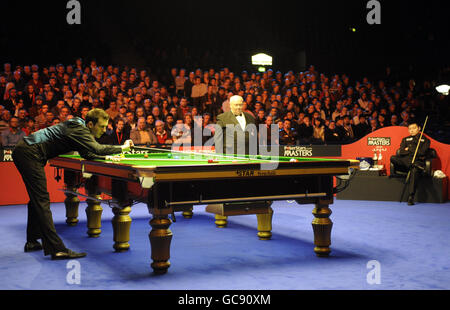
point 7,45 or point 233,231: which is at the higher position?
point 7,45

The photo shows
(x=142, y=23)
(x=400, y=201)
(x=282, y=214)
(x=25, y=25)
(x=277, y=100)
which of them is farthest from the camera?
(x=142, y=23)

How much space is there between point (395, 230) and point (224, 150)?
2.36m

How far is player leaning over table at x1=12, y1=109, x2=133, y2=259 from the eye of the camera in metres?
4.92

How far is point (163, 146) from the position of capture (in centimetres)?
965

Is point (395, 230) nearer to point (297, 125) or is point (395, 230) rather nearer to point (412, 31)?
point (297, 125)

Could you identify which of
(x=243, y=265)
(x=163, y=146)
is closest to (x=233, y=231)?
(x=243, y=265)

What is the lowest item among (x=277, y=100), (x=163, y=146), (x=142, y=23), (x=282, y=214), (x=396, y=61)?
(x=282, y=214)

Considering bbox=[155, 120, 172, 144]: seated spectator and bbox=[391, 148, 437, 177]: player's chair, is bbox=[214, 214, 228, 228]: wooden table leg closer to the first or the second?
bbox=[155, 120, 172, 144]: seated spectator

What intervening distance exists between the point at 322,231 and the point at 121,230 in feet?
6.39

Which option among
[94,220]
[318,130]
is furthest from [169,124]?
[94,220]

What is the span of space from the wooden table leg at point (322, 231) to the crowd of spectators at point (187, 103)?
5.22 meters

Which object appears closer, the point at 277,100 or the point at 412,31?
the point at 277,100

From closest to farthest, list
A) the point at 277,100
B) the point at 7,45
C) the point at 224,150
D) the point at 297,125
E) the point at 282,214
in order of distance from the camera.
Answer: the point at 224,150
the point at 282,214
the point at 297,125
the point at 277,100
the point at 7,45

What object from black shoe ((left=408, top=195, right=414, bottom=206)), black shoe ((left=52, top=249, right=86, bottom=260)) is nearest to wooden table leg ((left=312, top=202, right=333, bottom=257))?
black shoe ((left=52, top=249, right=86, bottom=260))
